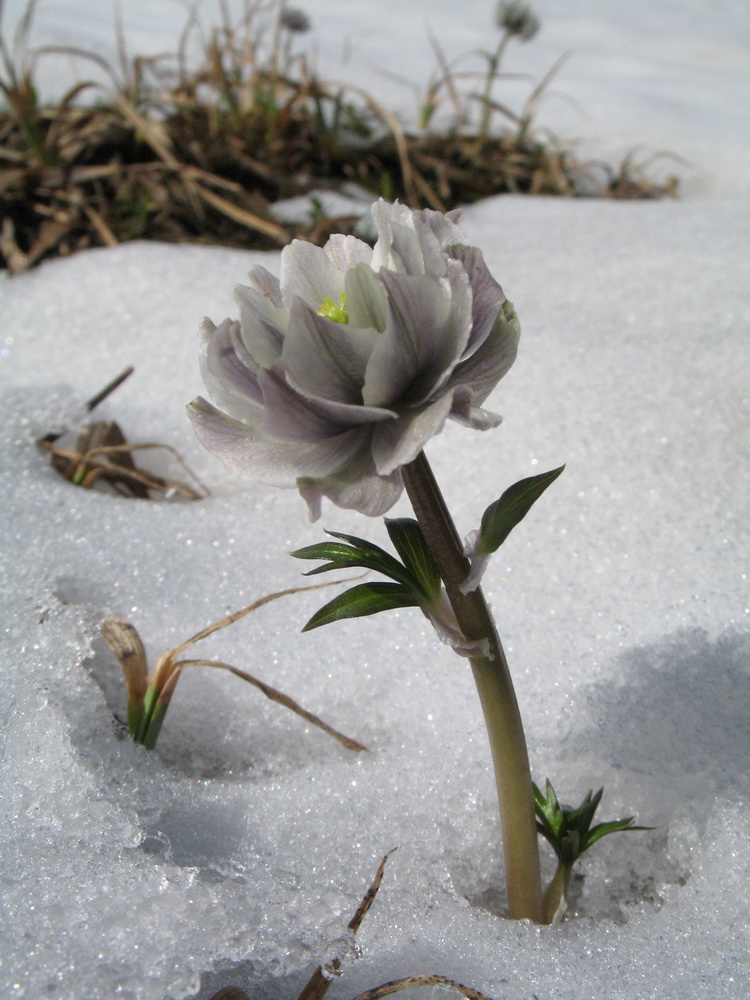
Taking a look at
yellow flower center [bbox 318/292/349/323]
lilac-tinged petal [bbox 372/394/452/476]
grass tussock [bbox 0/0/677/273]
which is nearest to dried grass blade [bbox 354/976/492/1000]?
lilac-tinged petal [bbox 372/394/452/476]

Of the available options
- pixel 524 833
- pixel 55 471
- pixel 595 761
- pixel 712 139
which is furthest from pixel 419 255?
pixel 712 139

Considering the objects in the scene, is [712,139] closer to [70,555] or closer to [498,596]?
[498,596]

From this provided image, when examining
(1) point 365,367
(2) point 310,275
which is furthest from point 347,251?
(1) point 365,367

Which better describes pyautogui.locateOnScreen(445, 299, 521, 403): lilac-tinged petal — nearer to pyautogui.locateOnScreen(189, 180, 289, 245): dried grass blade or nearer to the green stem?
the green stem

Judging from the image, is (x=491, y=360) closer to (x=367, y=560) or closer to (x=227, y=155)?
(x=367, y=560)

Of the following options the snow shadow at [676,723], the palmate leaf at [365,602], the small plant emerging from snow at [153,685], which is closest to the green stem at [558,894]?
the snow shadow at [676,723]
